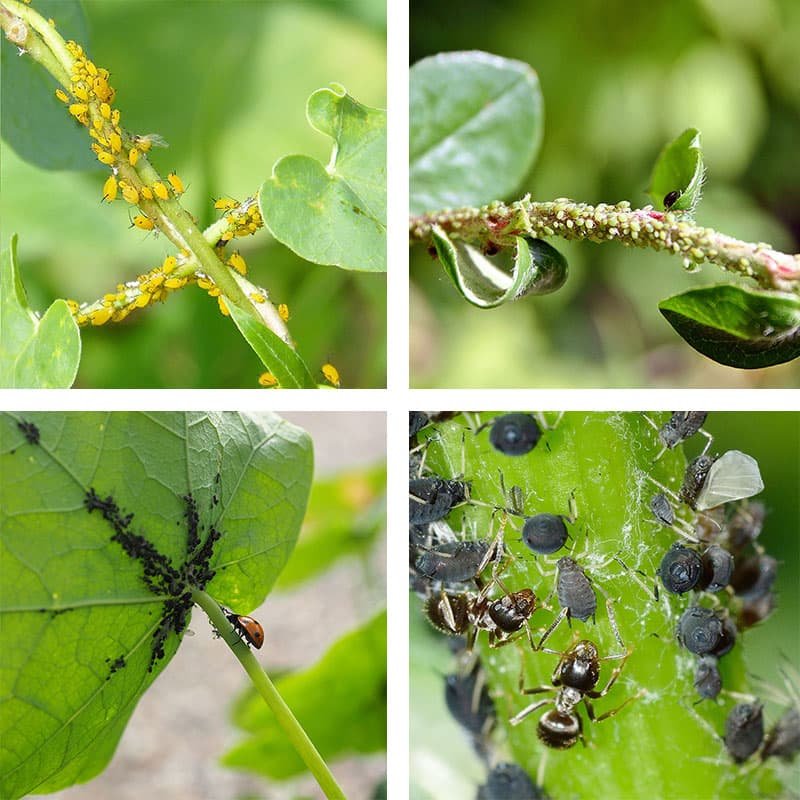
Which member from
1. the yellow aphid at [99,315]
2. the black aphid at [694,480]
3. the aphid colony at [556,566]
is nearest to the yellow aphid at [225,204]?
the yellow aphid at [99,315]

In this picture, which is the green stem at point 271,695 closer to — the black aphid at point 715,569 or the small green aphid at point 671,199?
the black aphid at point 715,569

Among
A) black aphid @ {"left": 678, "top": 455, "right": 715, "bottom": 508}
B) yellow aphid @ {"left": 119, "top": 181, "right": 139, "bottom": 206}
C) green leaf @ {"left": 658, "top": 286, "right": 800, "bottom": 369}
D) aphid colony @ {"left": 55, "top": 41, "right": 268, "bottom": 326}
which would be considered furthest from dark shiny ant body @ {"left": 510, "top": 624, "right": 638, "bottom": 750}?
yellow aphid @ {"left": 119, "top": 181, "right": 139, "bottom": 206}

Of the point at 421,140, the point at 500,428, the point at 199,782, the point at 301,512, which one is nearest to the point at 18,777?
the point at 199,782

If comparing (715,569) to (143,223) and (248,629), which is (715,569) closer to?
(248,629)

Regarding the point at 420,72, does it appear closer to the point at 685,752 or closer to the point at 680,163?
the point at 680,163

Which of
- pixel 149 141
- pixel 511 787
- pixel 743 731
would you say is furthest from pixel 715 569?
pixel 149 141
